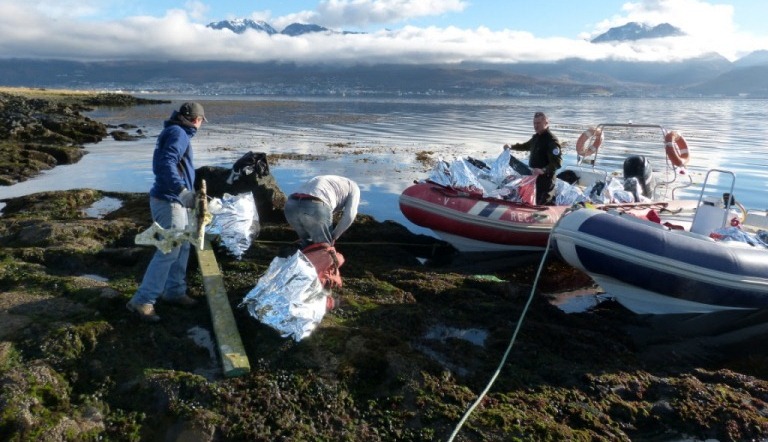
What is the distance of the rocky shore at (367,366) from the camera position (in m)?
3.58

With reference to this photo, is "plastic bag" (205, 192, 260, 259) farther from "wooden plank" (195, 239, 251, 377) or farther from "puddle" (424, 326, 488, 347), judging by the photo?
"puddle" (424, 326, 488, 347)

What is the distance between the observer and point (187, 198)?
4.61 meters

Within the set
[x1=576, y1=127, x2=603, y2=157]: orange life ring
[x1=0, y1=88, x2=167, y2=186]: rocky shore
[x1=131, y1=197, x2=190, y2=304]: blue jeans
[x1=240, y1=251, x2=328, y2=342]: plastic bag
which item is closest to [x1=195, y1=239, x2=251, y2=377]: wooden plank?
[x1=240, y1=251, x2=328, y2=342]: plastic bag

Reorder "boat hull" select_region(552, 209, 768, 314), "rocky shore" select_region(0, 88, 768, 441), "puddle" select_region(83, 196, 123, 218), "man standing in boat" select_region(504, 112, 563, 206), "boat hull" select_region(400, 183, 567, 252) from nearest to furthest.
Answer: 1. "rocky shore" select_region(0, 88, 768, 441)
2. "boat hull" select_region(552, 209, 768, 314)
3. "boat hull" select_region(400, 183, 567, 252)
4. "man standing in boat" select_region(504, 112, 563, 206)
5. "puddle" select_region(83, 196, 123, 218)

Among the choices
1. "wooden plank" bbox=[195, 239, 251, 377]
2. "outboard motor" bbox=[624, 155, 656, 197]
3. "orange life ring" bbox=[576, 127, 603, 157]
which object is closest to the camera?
"wooden plank" bbox=[195, 239, 251, 377]

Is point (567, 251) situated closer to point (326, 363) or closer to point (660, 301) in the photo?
point (660, 301)

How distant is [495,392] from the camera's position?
4.14 m

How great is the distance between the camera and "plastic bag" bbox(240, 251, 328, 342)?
14.3 ft

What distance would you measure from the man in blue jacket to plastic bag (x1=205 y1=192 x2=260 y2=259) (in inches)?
64.7

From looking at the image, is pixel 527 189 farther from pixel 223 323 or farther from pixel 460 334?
pixel 223 323

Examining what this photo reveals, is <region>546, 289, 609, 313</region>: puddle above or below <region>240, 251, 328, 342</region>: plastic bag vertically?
below

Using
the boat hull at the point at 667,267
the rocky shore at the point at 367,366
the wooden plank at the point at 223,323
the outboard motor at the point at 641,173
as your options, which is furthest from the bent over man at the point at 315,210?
the outboard motor at the point at 641,173

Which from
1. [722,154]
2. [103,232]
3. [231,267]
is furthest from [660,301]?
[722,154]

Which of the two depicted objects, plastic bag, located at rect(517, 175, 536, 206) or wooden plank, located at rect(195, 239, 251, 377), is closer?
wooden plank, located at rect(195, 239, 251, 377)
